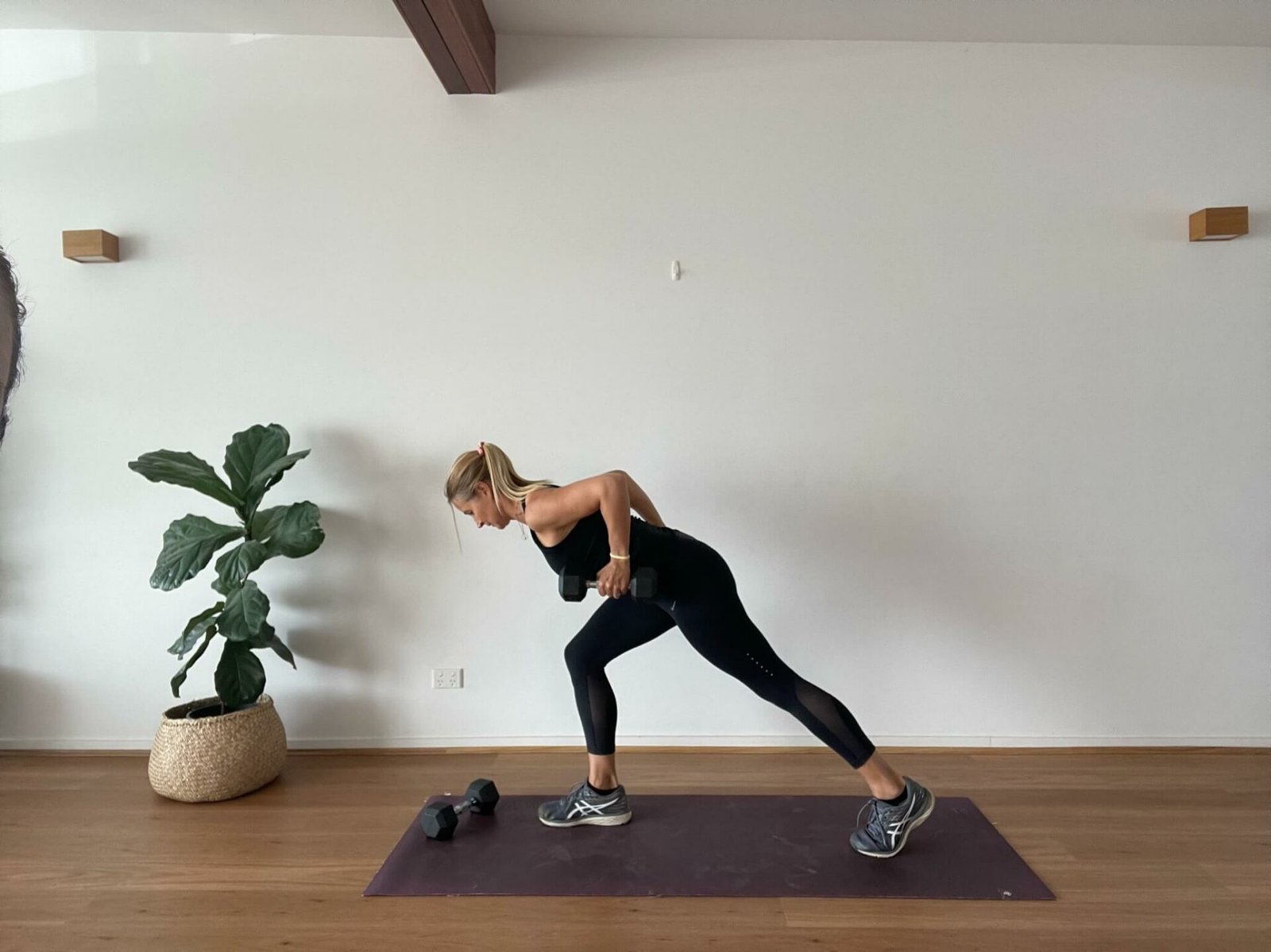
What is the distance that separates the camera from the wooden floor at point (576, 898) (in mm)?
1868

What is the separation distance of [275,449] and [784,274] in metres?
1.95

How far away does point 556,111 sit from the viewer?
3061 mm

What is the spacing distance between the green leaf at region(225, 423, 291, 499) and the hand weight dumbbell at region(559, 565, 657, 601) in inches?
48.7

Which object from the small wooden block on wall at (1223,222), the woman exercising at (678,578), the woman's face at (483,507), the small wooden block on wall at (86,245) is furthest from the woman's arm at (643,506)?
the small wooden block on wall at (1223,222)

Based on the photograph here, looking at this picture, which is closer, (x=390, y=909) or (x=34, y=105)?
(x=390, y=909)

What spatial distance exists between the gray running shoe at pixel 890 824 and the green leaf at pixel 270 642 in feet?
6.47

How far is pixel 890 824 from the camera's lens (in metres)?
2.20

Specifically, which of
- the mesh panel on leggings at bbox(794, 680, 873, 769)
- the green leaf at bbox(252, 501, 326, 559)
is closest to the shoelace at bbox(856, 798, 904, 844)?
the mesh panel on leggings at bbox(794, 680, 873, 769)

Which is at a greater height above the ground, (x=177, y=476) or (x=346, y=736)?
(x=177, y=476)

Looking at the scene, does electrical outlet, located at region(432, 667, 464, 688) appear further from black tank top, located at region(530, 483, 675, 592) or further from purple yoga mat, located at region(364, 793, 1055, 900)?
black tank top, located at region(530, 483, 675, 592)

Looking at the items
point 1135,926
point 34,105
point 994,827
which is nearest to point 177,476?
point 34,105

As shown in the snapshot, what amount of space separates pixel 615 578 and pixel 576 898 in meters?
0.80

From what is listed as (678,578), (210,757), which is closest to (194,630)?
(210,757)

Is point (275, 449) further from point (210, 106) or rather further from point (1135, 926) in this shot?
point (1135, 926)
